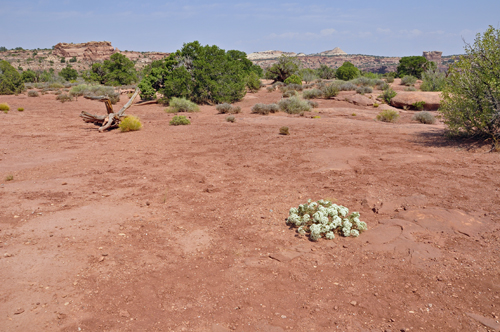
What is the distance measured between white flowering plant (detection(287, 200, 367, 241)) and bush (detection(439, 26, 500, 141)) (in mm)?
6236

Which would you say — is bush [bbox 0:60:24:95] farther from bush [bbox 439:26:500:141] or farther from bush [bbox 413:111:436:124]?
bush [bbox 439:26:500:141]

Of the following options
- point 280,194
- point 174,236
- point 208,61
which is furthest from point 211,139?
point 208,61

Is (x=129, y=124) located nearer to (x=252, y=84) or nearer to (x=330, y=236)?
(x=330, y=236)

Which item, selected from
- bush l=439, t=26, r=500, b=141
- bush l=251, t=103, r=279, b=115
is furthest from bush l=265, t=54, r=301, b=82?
bush l=439, t=26, r=500, b=141

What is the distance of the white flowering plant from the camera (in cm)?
460

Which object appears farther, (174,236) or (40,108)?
(40,108)

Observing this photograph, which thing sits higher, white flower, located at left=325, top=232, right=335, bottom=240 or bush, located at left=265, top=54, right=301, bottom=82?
bush, located at left=265, top=54, right=301, bottom=82

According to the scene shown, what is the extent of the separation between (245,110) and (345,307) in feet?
55.6

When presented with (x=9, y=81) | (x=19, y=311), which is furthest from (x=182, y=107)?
(x=9, y=81)

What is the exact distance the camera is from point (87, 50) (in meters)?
91.5

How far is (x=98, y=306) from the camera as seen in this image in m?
3.29

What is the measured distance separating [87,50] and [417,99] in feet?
314

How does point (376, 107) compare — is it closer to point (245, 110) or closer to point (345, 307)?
point (245, 110)

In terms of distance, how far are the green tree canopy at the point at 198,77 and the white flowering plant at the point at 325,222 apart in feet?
57.8
